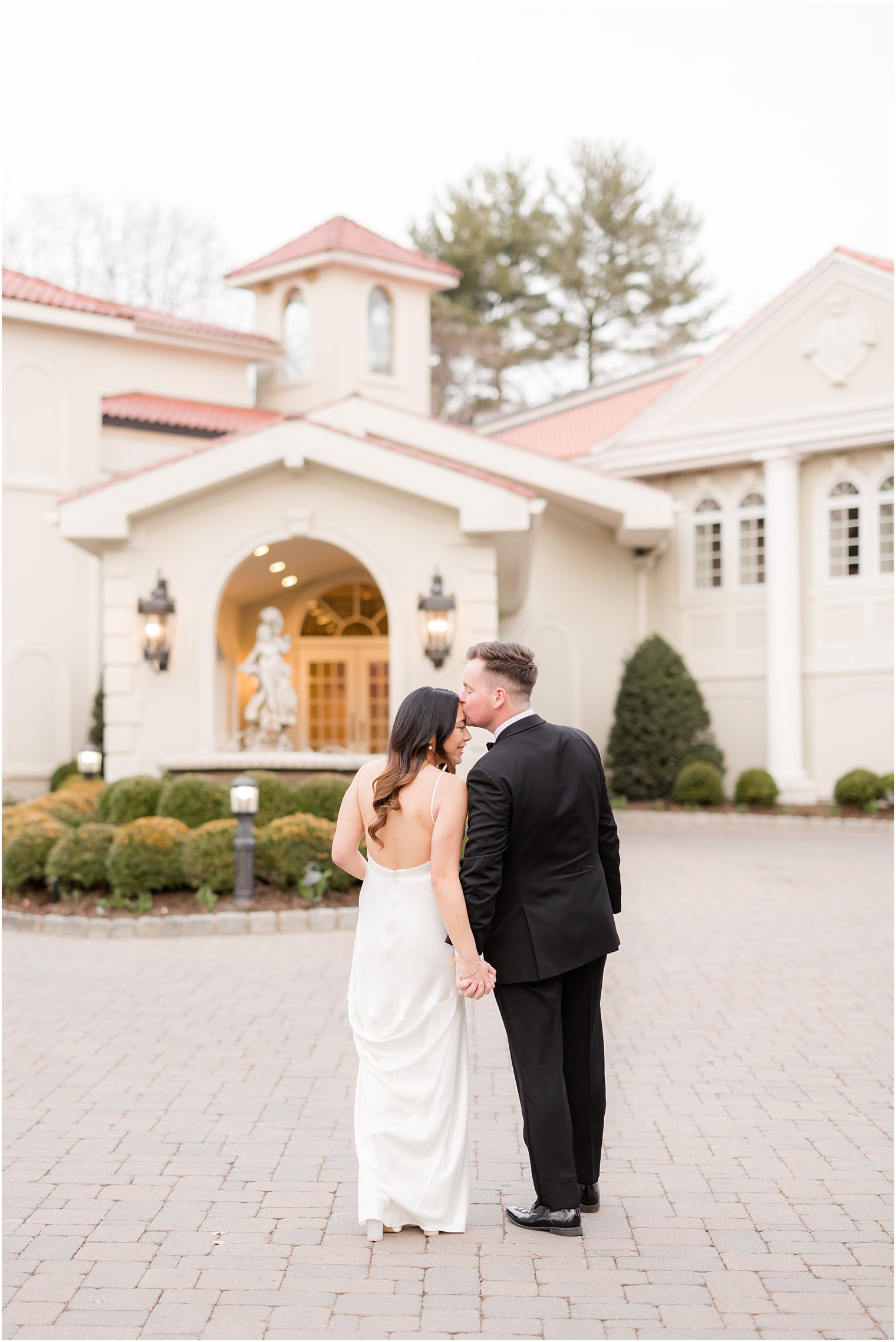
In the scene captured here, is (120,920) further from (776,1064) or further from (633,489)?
(633,489)

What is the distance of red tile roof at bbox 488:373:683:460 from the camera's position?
75.5 feet

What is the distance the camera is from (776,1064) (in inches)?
258

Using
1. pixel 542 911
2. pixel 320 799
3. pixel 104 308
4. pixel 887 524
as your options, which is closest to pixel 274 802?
pixel 320 799

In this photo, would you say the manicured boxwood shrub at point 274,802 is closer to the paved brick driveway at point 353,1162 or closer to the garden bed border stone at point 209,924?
the garden bed border stone at point 209,924

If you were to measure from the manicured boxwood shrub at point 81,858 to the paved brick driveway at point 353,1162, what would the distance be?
1.41 metres

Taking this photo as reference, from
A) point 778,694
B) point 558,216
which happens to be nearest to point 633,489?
point 778,694

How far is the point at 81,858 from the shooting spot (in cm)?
1100

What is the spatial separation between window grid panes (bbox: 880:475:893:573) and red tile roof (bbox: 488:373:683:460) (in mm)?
4740

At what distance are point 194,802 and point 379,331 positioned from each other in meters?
13.9

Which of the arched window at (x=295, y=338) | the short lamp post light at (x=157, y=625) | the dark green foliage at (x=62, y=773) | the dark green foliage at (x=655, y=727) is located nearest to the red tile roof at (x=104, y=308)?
the arched window at (x=295, y=338)

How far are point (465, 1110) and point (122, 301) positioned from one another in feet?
108

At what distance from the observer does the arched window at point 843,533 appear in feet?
64.0

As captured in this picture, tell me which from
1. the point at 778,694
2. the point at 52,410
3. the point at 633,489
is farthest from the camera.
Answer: the point at 52,410

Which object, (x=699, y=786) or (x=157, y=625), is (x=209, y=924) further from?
(x=699, y=786)
